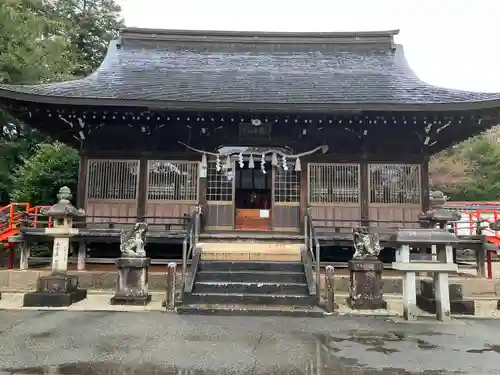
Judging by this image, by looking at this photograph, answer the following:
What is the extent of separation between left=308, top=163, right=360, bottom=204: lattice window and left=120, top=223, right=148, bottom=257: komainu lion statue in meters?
5.42

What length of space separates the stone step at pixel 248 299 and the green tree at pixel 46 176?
377 inches

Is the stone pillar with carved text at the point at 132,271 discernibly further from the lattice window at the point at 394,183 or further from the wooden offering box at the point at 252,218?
the lattice window at the point at 394,183

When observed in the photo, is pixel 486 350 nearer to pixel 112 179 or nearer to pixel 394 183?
pixel 394 183

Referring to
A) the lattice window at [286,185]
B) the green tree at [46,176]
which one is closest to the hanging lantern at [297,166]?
the lattice window at [286,185]

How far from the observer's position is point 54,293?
334 inches

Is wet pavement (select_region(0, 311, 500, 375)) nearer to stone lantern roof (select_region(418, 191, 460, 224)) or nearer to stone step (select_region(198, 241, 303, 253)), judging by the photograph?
stone lantern roof (select_region(418, 191, 460, 224))

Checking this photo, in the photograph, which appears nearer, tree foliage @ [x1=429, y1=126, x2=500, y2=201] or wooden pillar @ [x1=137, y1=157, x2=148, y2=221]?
wooden pillar @ [x1=137, y1=157, x2=148, y2=221]

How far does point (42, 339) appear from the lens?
19.3 feet

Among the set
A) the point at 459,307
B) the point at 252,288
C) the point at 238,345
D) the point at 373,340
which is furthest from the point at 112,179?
the point at 459,307

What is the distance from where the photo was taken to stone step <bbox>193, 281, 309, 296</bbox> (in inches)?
336

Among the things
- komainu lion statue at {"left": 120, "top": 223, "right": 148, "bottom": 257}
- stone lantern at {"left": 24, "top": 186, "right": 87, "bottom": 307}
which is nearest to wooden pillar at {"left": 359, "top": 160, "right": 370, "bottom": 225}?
komainu lion statue at {"left": 120, "top": 223, "right": 148, "bottom": 257}

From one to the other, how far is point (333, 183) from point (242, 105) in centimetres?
377

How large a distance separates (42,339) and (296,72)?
1195 cm

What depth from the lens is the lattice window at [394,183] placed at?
471 inches
